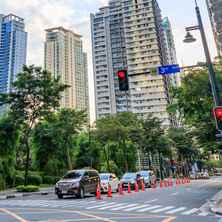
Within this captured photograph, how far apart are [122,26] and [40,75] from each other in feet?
381

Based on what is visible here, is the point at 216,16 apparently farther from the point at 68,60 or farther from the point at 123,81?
the point at 68,60

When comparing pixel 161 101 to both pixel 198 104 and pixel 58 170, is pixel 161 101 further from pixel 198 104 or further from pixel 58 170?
pixel 198 104

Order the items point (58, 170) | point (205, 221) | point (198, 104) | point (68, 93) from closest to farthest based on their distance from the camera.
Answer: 1. point (205, 221)
2. point (198, 104)
3. point (58, 170)
4. point (68, 93)

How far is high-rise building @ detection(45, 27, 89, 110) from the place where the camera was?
14562 centimetres

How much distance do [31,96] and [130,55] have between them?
103837 millimetres

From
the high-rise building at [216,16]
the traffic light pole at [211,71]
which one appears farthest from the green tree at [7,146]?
the high-rise building at [216,16]

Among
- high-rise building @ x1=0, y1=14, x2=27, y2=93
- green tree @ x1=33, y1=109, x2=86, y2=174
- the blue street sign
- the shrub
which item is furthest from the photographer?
high-rise building @ x1=0, y1=14, x2=27, y2=93

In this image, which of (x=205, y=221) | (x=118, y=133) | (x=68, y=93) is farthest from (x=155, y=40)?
(x=205, y=221)

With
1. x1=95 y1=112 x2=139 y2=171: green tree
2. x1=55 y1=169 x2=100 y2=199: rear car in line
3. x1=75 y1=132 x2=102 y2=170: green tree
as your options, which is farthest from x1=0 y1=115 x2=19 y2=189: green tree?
x1=75 y1=132 x2=102 y2=170: green tree

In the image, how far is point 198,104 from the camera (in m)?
20.1

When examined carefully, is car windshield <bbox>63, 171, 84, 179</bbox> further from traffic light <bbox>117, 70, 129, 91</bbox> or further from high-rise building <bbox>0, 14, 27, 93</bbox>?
high-rise building <bbox>0, 14, 27, 93</bbox>

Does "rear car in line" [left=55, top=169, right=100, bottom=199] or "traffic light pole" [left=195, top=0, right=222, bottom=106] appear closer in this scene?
"traffic light pole" [left=195, top=0, right=222, bottom=106]

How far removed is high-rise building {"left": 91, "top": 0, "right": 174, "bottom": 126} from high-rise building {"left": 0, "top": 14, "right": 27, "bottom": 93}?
126 ft

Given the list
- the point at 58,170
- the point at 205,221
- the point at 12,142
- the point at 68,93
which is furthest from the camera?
the point at 68,93
